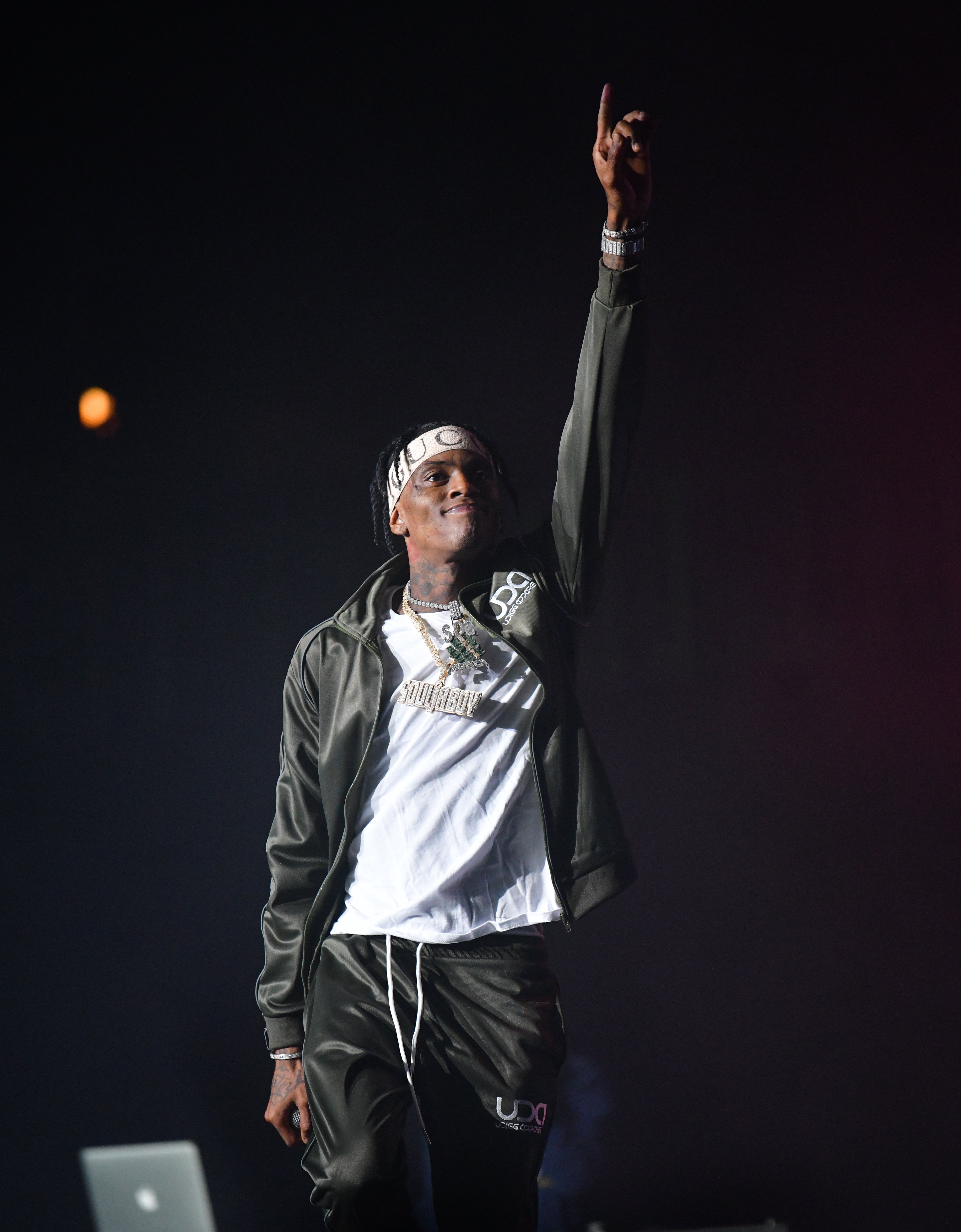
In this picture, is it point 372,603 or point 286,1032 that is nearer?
point 286,1032

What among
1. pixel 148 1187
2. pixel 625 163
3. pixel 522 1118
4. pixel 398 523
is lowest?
pixel 148 1187

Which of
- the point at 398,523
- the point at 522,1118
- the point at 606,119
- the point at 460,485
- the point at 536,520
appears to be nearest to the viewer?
the point at 522,1118

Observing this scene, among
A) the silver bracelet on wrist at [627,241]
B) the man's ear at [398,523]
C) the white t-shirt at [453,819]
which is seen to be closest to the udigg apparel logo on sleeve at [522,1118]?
the white t-shirt at [453,819]

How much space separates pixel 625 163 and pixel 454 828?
1.09 m

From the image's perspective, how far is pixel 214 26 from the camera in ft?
8.51

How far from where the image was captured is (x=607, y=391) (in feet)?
5.40

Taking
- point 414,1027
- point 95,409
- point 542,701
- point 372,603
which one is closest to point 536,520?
point 372,603

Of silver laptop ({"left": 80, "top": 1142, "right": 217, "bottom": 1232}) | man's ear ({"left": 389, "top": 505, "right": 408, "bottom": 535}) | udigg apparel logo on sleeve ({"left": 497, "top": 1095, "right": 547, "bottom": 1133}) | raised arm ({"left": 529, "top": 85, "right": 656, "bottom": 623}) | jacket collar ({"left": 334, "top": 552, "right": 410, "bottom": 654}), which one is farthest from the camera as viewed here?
silver laptop ({"left": 80, "top": 1142, "right": 217, "bottom": 1232})

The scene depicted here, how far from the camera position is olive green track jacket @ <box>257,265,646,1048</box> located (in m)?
1.64

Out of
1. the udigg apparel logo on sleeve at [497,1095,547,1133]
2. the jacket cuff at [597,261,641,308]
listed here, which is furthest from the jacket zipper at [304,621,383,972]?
the jacket cuff at [597,261,641,308]

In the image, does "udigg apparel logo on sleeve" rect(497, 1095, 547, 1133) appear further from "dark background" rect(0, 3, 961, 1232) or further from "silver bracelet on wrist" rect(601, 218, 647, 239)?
"silver bracelet on wrist" rect(601, 218, 647, 239)

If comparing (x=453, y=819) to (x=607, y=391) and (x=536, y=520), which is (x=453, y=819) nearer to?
(x=607, y=391)

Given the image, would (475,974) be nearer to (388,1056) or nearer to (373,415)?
(388,1056)

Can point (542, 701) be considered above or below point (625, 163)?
below
